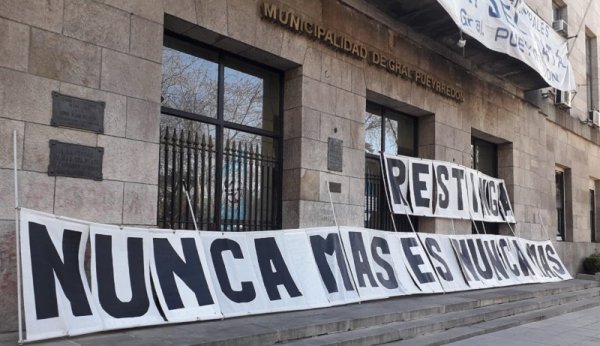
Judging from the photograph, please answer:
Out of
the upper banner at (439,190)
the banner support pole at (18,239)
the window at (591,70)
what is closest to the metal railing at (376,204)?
the upper banner at (439,190)

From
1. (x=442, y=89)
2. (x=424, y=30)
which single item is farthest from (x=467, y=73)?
(x=424, y=30)

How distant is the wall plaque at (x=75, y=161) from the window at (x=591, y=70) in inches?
776

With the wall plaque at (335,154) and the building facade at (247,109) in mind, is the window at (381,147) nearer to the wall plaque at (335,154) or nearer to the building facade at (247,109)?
the building facade at (247,109)

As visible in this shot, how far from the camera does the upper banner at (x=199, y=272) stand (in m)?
5.19

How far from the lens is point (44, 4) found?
19.5 ft

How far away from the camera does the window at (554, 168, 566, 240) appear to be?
18328mm

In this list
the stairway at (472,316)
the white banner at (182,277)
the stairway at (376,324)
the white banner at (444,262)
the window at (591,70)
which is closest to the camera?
the stairway at (376,324)

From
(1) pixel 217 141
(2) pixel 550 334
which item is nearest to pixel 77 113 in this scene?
(1) pixel 217 141

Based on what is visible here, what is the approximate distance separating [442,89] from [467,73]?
4.63 feet

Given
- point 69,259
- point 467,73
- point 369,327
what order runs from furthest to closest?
point 467,73, point 369,327, point 69,259

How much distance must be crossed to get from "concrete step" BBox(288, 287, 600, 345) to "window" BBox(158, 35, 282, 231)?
8.80 feet

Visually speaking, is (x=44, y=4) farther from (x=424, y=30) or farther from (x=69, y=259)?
(x=424, y=30)

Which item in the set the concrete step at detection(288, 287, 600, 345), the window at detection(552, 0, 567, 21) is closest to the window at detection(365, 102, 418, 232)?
the concrete step at detection(288, 287, 600, 345)

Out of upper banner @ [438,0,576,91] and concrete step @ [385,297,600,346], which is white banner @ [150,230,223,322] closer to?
concrete step @ [385,297,600,346]
